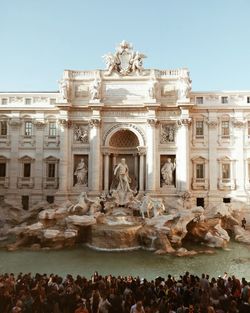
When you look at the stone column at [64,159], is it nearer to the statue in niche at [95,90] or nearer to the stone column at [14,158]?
the statue in niche at [95,90]

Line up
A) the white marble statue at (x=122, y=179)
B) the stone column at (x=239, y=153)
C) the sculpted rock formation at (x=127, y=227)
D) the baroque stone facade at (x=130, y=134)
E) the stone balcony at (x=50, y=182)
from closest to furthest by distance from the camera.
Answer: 1. the sculpted rock formation at (x=127, y=227)
2. the white marble statue at (x=122, y=179)
3. the baroque stone facade at (x=130, y=134)
4. the stone column at (x=239, y=153)
5. the stone balcony at (x=50, y=182)

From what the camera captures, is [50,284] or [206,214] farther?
[206,214]

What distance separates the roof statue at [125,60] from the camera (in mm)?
31453

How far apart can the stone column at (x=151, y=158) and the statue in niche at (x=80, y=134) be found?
578 centimetres

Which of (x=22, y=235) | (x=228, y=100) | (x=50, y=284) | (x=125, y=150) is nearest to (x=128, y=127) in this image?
(x=125, y=150)

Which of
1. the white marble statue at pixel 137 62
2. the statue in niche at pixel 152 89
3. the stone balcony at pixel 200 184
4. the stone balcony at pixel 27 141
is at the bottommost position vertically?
the stone balcony at pixel 200 184

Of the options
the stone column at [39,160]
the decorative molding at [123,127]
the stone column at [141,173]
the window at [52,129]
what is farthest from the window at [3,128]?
the stone column at [141,173]

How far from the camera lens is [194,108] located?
31.6m

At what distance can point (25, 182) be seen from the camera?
32406mm

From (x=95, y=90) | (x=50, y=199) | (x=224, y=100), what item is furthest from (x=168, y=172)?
(x=50, y=199)

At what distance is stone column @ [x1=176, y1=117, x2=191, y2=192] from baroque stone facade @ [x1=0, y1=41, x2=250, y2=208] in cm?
9

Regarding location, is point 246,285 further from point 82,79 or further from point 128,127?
point 82,79

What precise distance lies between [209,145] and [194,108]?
3.63 m

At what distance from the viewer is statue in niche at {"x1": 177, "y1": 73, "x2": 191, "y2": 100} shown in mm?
30375
